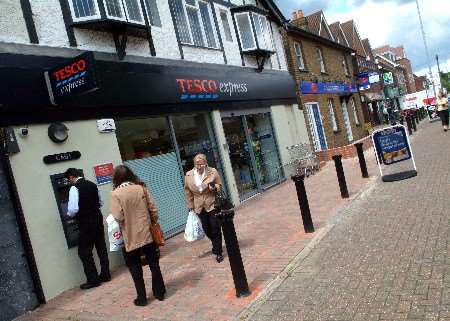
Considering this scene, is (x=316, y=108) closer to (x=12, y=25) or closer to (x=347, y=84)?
(x=347, y=84)

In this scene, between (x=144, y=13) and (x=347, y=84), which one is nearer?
(x=144, y=13)

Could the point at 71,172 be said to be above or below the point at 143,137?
below

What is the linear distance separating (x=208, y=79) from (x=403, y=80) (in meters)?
57.5

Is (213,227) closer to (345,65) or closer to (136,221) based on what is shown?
(136,221)

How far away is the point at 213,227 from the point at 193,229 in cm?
30

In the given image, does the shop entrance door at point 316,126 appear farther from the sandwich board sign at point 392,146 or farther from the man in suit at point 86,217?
the man in suit at point 86,217

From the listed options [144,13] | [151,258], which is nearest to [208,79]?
[144,13]

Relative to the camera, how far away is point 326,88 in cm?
2048

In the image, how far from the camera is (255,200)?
1166 centimetres

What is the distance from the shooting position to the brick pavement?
3891 mm

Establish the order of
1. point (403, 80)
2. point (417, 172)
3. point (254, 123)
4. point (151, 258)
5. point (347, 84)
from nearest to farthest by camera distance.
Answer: point (151, 258) < point (417, 172) < point (254, 123) < point (347, 84) < point (403, 80)

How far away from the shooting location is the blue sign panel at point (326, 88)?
59.1 ft

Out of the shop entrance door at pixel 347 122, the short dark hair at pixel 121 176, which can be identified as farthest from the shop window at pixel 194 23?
the shop entrance door at pixel 347 122

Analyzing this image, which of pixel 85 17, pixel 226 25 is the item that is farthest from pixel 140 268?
pixel 226 25
